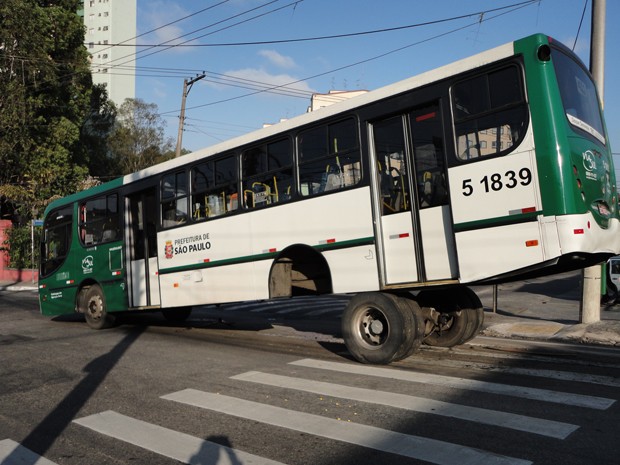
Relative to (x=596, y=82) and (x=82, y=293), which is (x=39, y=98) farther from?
(x=596, y=82)

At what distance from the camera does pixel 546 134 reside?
5.60 m

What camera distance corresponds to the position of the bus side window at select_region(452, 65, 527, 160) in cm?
583

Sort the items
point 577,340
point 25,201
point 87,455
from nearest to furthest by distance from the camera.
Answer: point 87,455
point 577,340
point 25,201

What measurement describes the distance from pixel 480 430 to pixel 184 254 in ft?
22.2

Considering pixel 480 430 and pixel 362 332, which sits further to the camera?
A: pixel 362 332

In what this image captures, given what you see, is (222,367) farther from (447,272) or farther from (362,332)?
(447,272)

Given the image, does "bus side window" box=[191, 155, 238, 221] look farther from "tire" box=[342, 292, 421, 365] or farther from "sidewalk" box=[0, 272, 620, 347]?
"sidewalk" box=[0, 272, 620, 347]

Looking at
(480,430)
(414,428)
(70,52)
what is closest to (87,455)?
(414,428)

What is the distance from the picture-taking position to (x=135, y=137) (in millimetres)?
51906

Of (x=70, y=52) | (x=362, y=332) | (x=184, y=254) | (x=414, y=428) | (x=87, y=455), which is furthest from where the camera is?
(x=70, y=52)

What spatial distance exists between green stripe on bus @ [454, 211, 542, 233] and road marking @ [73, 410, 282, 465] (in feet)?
11.3

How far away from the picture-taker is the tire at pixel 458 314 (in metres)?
7.80

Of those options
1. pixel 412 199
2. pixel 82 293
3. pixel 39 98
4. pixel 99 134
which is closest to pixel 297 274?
pixel 412 199

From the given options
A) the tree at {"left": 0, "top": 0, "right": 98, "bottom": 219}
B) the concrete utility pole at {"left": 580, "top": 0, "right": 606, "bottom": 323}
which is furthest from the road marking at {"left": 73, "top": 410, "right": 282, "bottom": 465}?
the tree at {"left": 0, "top": 0, "right": 98, "bottom": 219}
